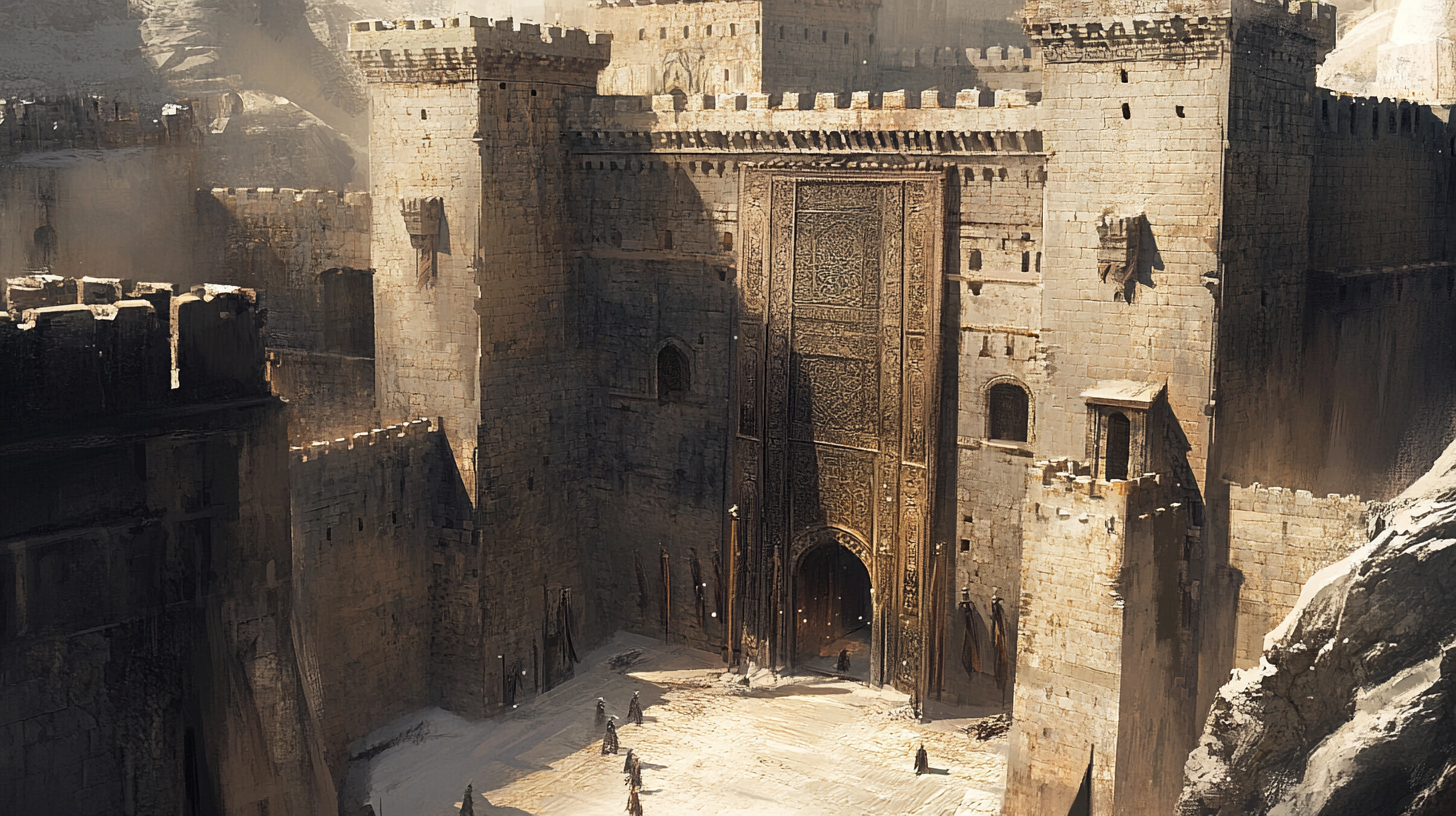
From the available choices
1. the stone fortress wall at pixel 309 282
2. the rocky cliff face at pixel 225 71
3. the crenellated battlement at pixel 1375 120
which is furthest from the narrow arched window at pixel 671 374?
the rocky cliff face at pixel 225 71

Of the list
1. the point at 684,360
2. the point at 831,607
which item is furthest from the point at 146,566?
the point at 831,607

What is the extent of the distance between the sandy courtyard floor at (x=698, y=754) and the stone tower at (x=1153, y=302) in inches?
86.2

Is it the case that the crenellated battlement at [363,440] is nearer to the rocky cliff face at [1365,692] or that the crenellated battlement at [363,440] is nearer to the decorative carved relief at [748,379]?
the decorative carved relief at [748,379]

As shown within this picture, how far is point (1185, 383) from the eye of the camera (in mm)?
18797

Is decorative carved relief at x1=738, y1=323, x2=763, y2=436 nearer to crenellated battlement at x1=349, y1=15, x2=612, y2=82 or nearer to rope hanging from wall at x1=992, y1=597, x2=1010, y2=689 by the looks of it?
rope hanging from wall at x1=992, y1=597, x2=1010, y2=689

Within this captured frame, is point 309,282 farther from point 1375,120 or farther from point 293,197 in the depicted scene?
point 1375,120

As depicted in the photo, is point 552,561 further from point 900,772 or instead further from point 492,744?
point 900,772

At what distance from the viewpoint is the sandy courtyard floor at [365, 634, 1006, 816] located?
68.3ft

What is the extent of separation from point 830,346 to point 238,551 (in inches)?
505

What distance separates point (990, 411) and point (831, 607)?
16.4ft

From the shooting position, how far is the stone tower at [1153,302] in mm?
18375

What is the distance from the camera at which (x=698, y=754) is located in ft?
72.8

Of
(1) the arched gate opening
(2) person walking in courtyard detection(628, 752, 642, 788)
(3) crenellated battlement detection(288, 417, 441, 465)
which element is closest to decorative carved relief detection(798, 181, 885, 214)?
(1) the arched gate opening

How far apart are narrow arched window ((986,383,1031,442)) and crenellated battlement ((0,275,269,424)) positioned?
11.9 m
